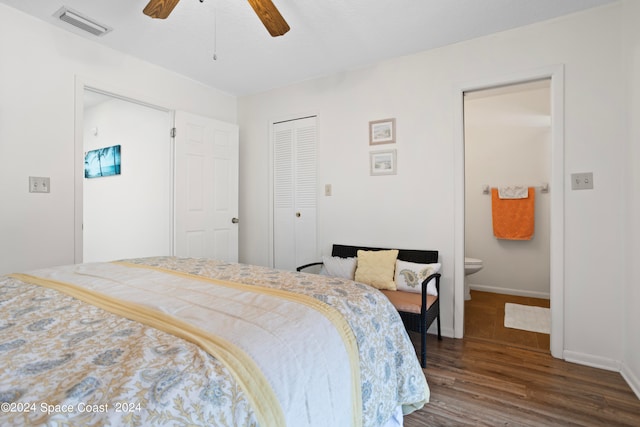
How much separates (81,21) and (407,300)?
3.20 m

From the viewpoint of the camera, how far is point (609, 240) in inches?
87.1

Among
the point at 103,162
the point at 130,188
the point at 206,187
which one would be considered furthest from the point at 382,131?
the point at 103,162

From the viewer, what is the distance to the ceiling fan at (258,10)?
1.79 m

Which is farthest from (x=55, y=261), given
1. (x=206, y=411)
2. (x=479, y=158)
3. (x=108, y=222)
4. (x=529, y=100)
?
(x=529, y=100)

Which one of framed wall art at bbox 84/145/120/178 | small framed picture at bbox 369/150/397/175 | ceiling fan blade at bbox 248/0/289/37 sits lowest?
small framed picture at bbox 369/150/397/175

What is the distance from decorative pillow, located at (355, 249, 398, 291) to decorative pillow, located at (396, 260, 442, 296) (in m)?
0.07

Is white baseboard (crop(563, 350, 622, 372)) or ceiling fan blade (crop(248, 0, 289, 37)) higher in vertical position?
ceiling fan blade (crop(248, 0, 289, 37))

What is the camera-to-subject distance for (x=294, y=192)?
3609 mm

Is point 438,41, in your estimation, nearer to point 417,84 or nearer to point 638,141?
point 417,84

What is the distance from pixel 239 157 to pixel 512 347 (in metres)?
3.50

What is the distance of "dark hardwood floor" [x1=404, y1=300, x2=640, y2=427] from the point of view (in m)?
1.68

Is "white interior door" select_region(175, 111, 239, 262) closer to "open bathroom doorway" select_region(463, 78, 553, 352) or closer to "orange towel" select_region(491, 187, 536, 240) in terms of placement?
"open bathroom doorway" select_region(463, 78, 553, 352)

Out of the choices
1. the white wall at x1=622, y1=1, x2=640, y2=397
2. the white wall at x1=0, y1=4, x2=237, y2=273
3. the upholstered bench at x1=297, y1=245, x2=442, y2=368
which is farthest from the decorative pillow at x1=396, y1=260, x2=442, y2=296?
the white wall at x1=0, y1=4, x2=237, y2=273

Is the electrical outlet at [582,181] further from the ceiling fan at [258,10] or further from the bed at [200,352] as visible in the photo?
the ceiling fan at [258,10]
